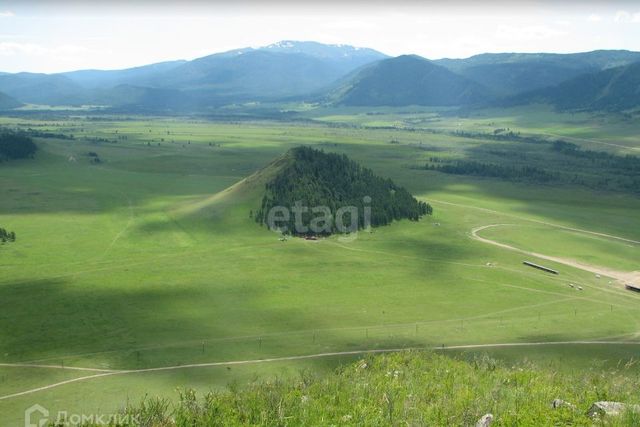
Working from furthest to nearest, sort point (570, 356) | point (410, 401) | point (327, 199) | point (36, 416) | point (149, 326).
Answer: point (327, 199), point (149, 326), point (570, 356), point (36, 416), point (410, 401)

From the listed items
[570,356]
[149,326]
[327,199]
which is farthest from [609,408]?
[327,199]

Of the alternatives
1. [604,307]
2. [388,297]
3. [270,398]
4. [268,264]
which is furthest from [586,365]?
[268,264]

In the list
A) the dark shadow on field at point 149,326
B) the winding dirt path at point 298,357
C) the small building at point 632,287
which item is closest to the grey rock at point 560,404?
the winding dirt path at point 298,357

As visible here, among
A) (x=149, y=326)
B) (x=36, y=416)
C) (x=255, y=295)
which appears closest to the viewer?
(x=36, y=416)

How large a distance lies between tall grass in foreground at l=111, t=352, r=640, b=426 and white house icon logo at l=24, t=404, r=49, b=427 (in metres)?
10.2

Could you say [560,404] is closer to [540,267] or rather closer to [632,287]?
[632,287]

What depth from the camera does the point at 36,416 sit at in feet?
167

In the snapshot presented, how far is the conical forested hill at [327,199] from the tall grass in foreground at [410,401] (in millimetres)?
72276

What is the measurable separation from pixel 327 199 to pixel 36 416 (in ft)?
283

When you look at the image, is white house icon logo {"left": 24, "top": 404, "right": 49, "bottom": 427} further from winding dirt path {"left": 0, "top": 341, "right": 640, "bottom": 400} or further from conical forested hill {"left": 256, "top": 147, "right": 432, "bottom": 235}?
conical forested hill {"left": 256, "top": 147, "right": 432, "bottom": 235}

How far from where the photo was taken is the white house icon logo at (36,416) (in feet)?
161

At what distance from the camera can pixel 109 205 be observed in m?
150

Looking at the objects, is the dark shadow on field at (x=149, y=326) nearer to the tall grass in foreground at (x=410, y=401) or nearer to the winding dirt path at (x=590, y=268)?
the tall grass in foreground at (x=410, y=401)

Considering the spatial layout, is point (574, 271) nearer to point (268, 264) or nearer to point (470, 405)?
point (268, 264)
